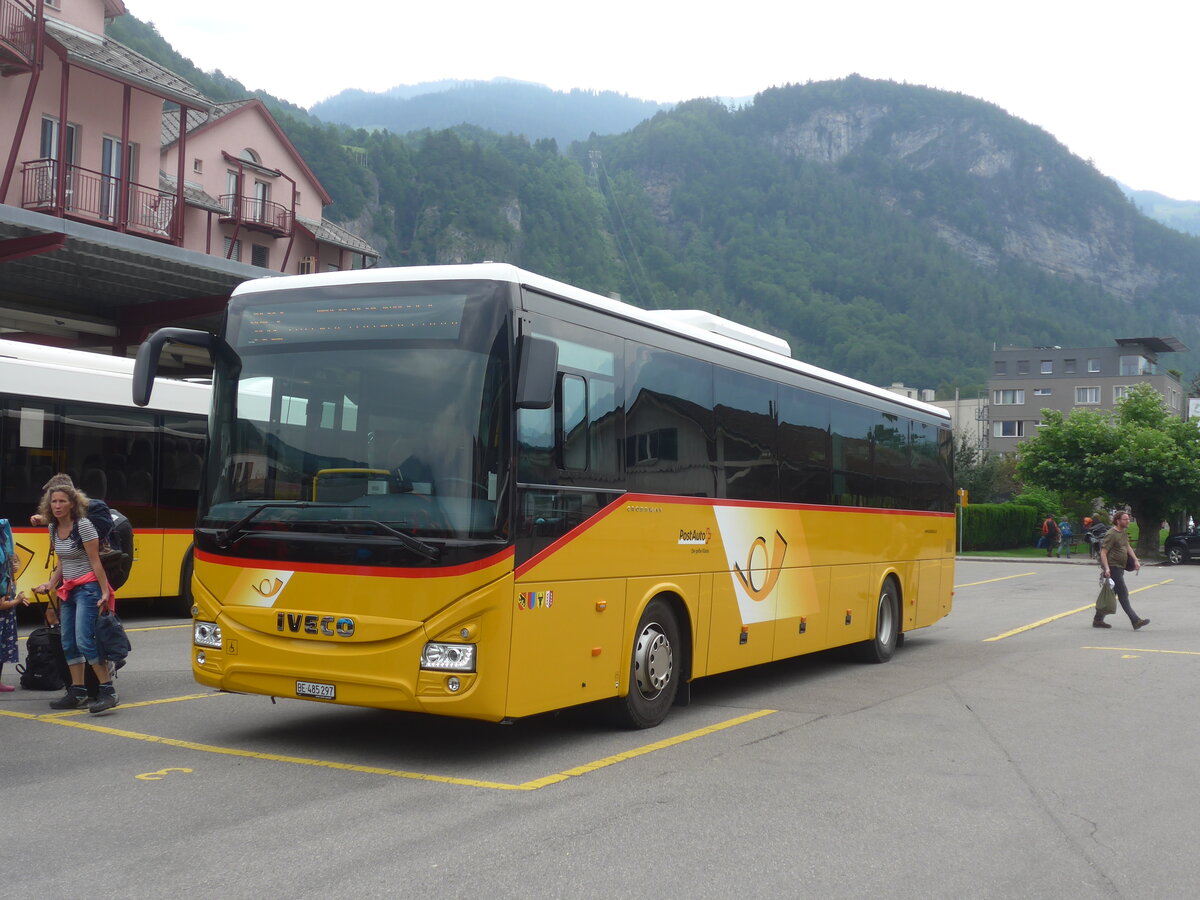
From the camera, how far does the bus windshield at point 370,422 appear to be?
710 centimetres

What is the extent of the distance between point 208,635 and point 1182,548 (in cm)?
4699

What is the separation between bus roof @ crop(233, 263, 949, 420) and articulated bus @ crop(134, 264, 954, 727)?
0.09ft

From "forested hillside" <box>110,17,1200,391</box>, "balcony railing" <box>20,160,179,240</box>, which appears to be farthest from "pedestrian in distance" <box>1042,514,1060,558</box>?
"forested hillside" <box>110,17,1200,391</box>

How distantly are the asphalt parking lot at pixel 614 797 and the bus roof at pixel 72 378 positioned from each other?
14.7 ft

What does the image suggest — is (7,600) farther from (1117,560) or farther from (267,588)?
(1117,560)

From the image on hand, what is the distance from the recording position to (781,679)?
40.4 feet

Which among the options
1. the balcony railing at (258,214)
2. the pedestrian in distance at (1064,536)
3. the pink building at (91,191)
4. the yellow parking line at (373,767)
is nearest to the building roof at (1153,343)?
the pedestrian in distance at (1064,536)

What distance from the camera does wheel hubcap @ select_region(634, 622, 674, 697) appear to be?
8641mm

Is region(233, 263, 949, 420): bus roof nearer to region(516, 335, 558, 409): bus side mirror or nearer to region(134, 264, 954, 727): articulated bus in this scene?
region(134, 264, 954, 727): articulated bus

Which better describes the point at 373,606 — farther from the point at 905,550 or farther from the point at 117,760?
the point at 905,550

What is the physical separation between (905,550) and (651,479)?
6.74 meters

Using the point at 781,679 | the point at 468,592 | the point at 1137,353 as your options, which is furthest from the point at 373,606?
the point at 1137,353

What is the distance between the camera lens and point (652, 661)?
28.6 feet

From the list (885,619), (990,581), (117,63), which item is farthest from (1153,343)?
(885,619)
